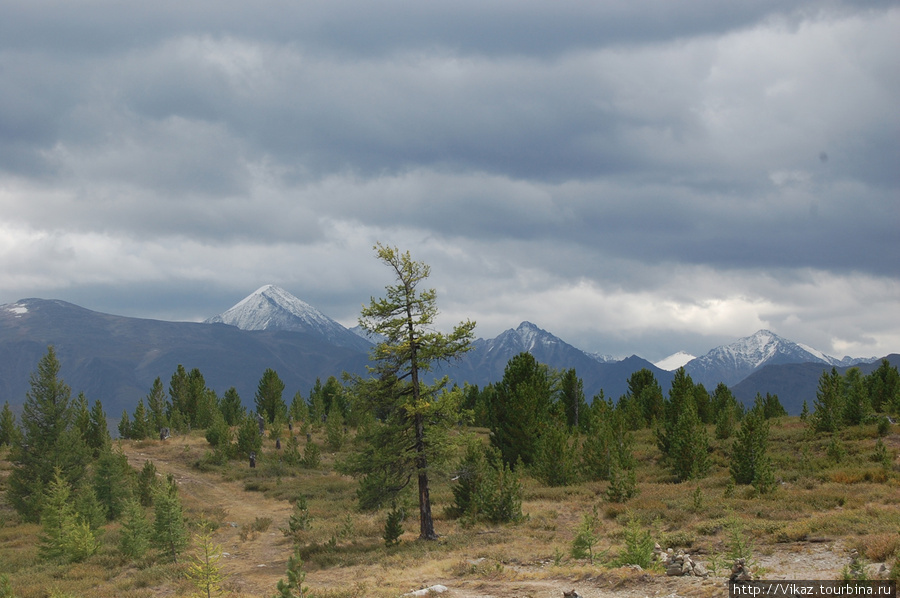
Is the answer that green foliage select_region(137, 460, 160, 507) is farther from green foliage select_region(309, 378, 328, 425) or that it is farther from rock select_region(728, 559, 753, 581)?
green foliage select_region(309, 378, 328, 425)

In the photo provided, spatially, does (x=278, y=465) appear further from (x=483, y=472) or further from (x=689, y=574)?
(x=689, y=574)

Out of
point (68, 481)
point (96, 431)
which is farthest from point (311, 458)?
point (96, 431)

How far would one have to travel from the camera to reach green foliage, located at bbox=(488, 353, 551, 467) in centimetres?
3853

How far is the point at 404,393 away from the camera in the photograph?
24.9 metres

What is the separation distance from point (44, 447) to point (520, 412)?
1294 inches

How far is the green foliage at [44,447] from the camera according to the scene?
1476 inches

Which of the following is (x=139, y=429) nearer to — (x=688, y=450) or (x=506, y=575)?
(x=688, y=450)

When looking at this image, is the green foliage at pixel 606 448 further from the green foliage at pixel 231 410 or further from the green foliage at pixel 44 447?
the green foliage at pixel 231 410

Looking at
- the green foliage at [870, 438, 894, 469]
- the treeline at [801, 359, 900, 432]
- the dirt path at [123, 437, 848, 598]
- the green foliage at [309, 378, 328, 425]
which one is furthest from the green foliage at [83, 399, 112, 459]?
the treeline at [801, 359, 900, 432]

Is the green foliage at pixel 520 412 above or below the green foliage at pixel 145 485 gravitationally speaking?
above

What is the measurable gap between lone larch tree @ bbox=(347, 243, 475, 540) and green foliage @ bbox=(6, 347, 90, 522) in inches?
1042

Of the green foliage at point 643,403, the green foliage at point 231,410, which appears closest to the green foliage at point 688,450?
the green foliage at point 643,403

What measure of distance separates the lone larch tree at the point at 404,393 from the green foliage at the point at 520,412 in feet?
44.5

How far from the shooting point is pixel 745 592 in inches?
446
